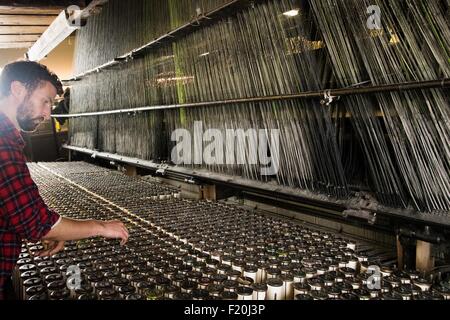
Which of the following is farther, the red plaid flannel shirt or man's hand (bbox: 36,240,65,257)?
man's hand (bbox: 36,240,65,257)

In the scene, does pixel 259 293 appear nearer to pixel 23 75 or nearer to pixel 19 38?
pixel 23 75

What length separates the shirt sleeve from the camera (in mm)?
1616

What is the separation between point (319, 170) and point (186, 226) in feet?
2.81

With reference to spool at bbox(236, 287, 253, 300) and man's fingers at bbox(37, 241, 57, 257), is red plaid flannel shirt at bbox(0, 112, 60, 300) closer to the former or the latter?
man's fingers at bbox(37, 241, 57, 257)

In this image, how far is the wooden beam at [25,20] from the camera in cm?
435

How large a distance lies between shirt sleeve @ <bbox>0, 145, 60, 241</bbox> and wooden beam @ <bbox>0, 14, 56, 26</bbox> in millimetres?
3255

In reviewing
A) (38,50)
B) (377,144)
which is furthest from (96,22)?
(377,144)

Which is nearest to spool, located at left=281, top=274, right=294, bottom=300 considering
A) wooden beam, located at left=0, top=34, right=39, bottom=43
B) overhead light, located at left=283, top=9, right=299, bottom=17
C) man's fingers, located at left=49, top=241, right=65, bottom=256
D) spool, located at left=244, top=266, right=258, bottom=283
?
spool, located at left=244, top=266, right=258, bottom=283

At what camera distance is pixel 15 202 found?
1626mm

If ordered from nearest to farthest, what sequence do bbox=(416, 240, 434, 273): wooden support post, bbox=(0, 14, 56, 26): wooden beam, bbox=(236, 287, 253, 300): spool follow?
bbox=(236, 287, 253, 300): spool
bbox=(416, 240, 434, 273): wooden support post
bbox=(0, 14, 56, 26): wooden beam

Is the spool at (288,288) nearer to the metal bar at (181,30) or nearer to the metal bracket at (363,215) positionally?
the metal bracket at (363,215)

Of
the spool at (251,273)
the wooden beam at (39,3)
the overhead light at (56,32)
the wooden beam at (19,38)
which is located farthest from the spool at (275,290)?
the wooden beam at (19,38)

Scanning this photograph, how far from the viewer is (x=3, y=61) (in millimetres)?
11203
